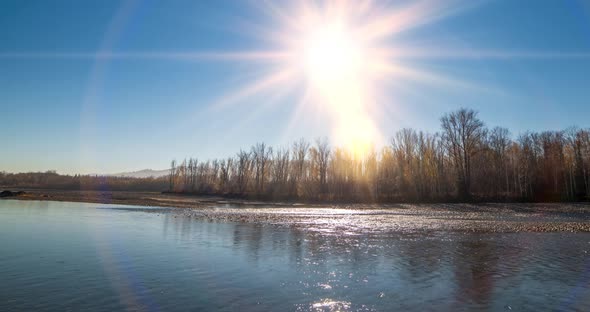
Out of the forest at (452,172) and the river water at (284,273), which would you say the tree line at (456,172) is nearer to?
the forest at (452,172)

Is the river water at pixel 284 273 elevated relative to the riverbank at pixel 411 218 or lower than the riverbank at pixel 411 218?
lower

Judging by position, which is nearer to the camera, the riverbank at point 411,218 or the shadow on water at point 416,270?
the shadow on water at point 416,270

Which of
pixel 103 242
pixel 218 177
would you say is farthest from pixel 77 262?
pixel 218 177

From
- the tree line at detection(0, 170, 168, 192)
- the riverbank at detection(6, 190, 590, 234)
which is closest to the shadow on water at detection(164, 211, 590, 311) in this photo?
the riverbank at detection(6, 190, 590, 234)

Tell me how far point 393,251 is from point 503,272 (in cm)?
488

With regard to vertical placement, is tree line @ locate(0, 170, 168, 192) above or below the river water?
above

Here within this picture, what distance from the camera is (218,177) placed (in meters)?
138

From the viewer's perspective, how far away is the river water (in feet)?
30.0

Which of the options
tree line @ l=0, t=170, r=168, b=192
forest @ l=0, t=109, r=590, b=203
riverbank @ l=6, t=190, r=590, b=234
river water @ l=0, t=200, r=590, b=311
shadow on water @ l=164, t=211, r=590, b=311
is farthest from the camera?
tree line @ l=0, t=170, r=168, b=192

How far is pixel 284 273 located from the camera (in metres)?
12.5

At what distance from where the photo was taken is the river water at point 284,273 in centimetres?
913

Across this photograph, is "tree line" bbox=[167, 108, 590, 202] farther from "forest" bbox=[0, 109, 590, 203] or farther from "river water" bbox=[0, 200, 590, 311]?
"river water" bbox=[0, 200, 590, 311]

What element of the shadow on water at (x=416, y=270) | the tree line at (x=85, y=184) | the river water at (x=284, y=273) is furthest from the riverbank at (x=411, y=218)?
the tree line at (x=85, y=184)

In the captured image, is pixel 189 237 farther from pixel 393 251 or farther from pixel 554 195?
pixel 554 195
